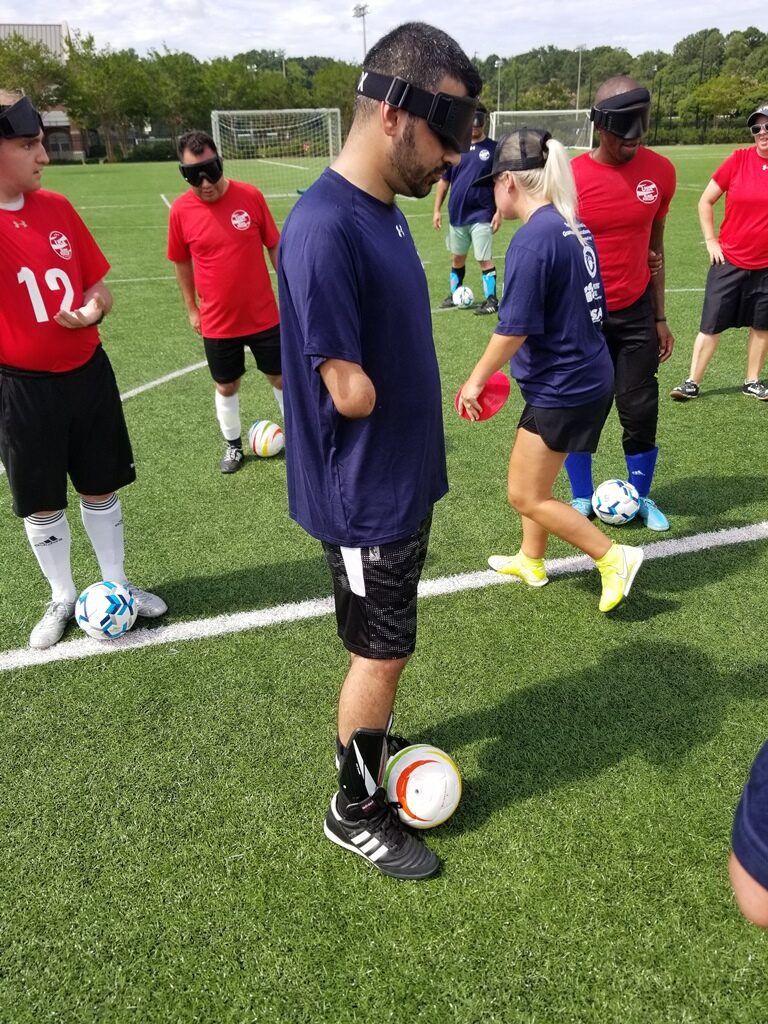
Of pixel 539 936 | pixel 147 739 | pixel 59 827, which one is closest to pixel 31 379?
pixel 147 739

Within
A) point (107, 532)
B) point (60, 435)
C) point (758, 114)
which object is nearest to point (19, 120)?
point (60, 435)

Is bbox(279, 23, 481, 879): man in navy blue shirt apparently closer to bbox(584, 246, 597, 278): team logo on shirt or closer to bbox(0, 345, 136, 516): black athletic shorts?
bbox(584, 246, 597, 278): team logo on shirt

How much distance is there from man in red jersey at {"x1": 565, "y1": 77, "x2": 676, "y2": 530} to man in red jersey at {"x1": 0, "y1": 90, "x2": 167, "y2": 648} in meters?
2.74

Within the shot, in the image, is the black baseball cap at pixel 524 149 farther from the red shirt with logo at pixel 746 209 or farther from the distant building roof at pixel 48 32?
the distant building roof at pixel 48 32

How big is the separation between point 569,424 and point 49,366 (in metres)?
2.50

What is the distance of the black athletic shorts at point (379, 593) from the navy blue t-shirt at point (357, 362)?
0.07 m

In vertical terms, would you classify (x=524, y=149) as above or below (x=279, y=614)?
above

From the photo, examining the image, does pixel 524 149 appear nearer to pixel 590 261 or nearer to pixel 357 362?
pixel 590 261

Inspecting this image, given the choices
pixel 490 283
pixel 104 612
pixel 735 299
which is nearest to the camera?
pixel 104 612

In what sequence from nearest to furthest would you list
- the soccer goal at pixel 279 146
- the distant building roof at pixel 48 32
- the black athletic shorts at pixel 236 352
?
the black athletic shorts at pixel 236 352 < the soccer goal at pixel 279 146 < the distant building roof at pixel 48 32

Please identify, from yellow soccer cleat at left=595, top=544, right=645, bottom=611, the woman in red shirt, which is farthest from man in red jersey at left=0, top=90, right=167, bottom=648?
the woman in red shirt

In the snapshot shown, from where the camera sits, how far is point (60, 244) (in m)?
3.40

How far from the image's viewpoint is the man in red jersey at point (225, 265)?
545 centimetres

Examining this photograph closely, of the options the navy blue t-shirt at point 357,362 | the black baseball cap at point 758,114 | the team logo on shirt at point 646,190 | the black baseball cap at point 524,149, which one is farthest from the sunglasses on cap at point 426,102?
the black baseball cap at point 758,114
